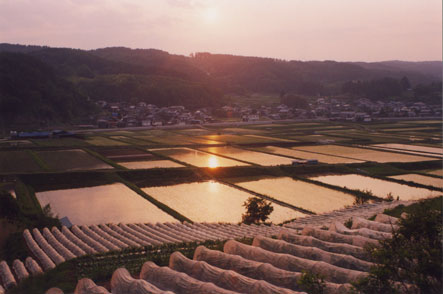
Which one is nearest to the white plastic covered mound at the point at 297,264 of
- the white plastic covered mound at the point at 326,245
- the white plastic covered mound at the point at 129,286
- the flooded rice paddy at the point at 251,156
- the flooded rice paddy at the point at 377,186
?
the white plastic covered mound at the point at 326,245

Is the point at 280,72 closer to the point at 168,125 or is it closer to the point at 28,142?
the point at 168,125

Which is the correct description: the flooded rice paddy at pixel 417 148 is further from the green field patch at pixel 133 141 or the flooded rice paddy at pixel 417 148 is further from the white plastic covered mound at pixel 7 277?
the white plastic covered mound at pixel 7 277

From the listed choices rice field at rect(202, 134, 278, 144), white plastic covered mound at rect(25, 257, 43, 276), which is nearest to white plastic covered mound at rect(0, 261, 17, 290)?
white plastic covered mound at rect(25, 257, 43, 276)

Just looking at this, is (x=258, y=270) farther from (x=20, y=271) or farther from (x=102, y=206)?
(x=102, y=206)

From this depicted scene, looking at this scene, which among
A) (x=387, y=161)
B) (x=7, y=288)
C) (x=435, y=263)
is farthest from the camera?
(x=387, y=161)

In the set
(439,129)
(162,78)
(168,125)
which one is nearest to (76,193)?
(168,125)

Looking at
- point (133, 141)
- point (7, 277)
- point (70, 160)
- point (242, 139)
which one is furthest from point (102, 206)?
point (242, 139)
